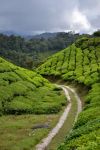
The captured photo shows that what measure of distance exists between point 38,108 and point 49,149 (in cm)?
2108

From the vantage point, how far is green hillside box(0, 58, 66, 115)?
170 ft

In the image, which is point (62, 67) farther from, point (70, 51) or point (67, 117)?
point (67, 117)

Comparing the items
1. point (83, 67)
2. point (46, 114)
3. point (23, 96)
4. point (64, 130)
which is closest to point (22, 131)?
point (64, 130)

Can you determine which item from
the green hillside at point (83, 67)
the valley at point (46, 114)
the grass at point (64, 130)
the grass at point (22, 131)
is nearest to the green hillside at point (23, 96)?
the valley at point (46, 114)

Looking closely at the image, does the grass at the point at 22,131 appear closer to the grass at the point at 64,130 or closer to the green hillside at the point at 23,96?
the grass at the point at 64,130

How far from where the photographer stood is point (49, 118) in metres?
47.5

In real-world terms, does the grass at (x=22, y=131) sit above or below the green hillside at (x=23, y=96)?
below

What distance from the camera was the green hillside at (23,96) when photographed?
5169 centimetres

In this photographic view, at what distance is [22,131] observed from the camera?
129 feet

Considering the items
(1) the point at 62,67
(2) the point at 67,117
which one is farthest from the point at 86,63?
(2) the point at 67,117

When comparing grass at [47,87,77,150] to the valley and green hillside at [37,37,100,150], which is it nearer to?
the valley

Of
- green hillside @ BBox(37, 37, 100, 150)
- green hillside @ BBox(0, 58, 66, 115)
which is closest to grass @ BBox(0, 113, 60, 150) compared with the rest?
green hillside @ BBox(0, 58, 66, 115)

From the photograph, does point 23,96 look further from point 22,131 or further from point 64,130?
point 22,131

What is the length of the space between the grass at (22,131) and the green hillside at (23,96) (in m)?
2.80
